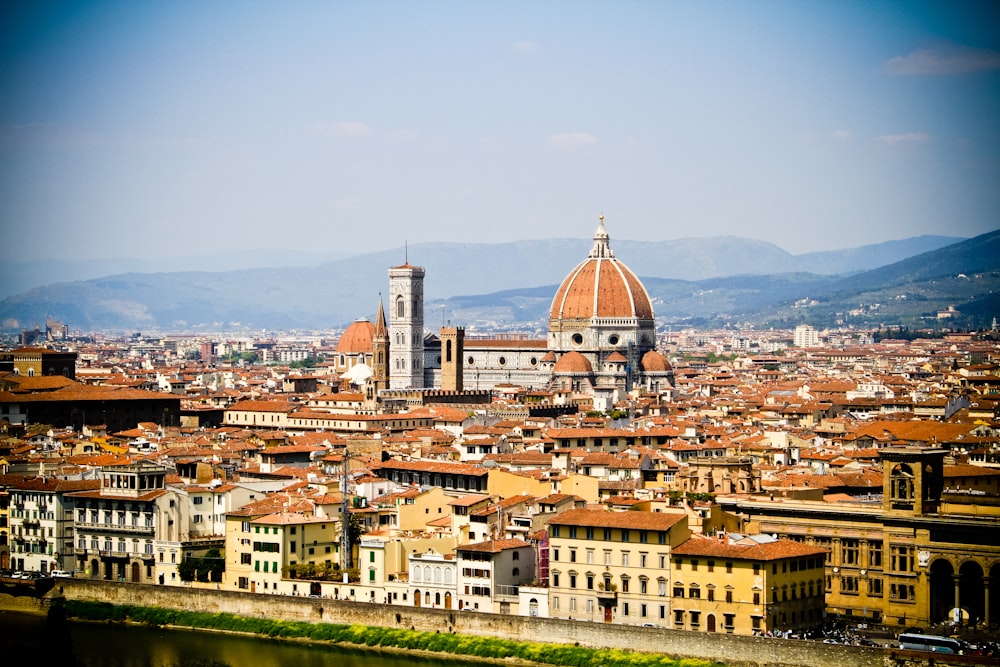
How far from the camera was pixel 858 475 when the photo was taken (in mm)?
45469

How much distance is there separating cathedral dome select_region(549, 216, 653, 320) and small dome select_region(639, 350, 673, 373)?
2598 mm

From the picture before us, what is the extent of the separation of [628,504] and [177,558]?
36.0ft

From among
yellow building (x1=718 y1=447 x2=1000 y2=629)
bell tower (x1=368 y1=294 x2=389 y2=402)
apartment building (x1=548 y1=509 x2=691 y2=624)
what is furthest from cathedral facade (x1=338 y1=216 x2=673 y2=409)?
apartment building (x1=548 y1=509 x2=691 y2=624)

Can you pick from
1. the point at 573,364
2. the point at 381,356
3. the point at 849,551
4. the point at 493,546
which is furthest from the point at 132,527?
the point at 573,364

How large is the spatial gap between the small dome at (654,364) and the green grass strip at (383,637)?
59705mm

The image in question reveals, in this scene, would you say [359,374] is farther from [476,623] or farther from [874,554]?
[874,554]

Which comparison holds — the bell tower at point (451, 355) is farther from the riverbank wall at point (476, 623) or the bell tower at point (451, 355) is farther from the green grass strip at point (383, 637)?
the green grass strip at point (383, 637)

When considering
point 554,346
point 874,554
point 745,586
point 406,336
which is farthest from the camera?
point 554,346

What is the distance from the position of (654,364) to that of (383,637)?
6336cm

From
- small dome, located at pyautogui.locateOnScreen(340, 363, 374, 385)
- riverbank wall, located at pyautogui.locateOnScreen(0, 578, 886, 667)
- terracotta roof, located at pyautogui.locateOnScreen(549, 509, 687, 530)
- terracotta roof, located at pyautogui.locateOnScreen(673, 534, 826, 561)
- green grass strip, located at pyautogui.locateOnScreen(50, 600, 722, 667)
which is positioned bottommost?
green grass strip, located at pyautogui.locateOnScreen(50, 600, 722, 667)

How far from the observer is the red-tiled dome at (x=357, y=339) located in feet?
384

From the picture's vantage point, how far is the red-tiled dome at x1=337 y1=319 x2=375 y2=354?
384 ft

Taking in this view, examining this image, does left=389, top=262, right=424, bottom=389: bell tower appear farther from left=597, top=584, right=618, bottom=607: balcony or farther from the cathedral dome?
left=597, top=584, right=618, bottom=607: balcony

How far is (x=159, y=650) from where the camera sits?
3909 cm
